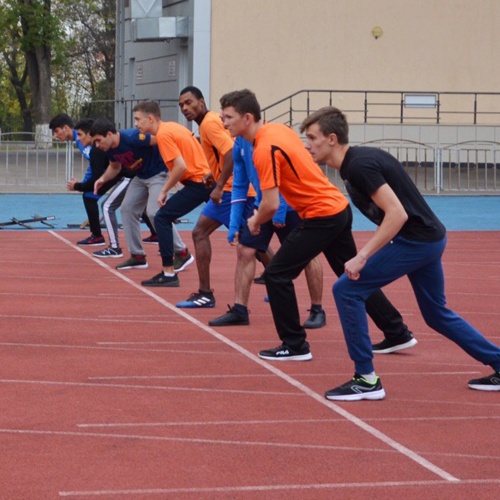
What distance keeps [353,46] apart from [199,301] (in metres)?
24.4

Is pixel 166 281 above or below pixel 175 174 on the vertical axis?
below

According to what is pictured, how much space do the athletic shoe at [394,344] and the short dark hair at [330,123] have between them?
2123 mm

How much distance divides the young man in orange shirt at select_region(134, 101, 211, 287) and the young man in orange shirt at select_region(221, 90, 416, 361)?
134 inches

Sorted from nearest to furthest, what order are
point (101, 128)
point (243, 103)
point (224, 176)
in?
point (243, 103)
point (224, 176)
point (101, 128)

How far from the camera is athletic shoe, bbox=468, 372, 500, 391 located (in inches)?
294

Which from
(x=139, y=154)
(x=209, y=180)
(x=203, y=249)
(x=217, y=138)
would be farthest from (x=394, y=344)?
(x=139, y=154)

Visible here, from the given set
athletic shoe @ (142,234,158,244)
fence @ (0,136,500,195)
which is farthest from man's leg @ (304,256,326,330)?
fence @ (0,136,500,195)

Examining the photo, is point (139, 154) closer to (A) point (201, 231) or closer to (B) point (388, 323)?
(A) point (201, 231)

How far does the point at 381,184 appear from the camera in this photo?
22.1ft

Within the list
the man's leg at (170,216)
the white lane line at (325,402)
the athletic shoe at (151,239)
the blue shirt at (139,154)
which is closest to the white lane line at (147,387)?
the white lane line at (325,402)

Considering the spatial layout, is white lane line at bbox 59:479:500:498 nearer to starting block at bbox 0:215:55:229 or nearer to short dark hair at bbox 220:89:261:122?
short dark hair at bbox 220:89:261:122

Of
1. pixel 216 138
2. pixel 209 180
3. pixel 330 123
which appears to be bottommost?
pixel 209 180

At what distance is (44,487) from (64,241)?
12.4 m

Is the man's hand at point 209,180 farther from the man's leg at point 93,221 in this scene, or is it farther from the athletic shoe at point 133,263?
the man's leg at point 93,221
